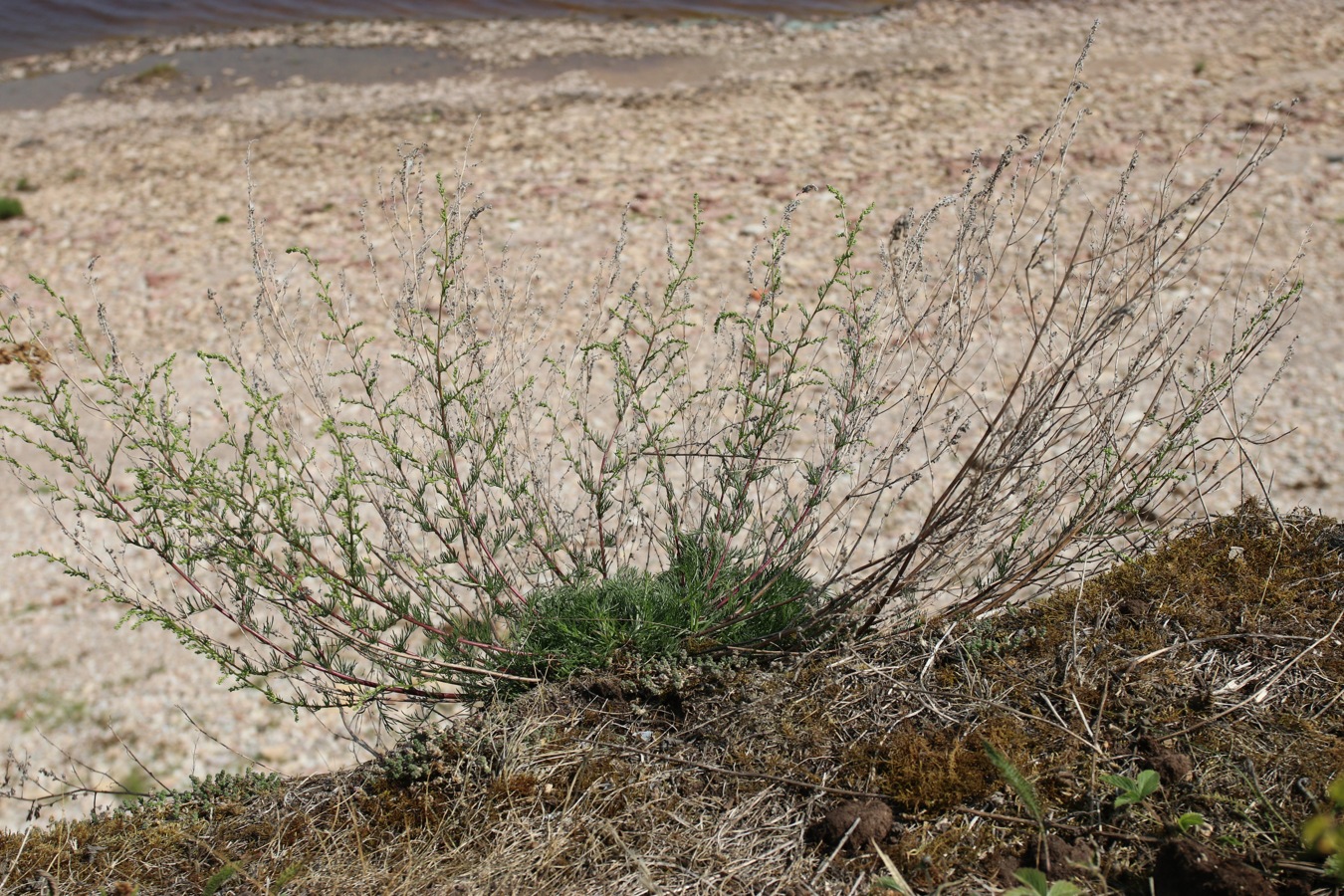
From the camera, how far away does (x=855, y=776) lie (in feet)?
8.88

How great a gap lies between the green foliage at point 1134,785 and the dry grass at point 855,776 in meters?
0.06

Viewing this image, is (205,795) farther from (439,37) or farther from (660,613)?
(439,37)

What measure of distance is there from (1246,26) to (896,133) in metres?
6.02

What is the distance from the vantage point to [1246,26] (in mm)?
12742

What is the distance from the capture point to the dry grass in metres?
2.47

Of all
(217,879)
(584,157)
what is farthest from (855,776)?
(584,157)

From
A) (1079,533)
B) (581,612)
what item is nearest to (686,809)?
(581,612)

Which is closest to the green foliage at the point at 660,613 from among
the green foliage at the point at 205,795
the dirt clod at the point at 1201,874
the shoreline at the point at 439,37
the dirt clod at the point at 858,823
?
the dirt clod at the point at 858,823

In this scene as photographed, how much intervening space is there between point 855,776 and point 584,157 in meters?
8.62

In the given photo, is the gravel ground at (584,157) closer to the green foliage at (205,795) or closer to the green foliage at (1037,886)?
the green foliage at (205,795)

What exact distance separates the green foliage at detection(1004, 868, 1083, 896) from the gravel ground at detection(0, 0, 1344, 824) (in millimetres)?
3487

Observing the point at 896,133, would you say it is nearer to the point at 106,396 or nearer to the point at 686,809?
the point at 106,396

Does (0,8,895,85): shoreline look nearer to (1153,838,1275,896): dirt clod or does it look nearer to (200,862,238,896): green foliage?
(200,862,238,896): green foliage

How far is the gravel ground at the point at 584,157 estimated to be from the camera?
538 centimetres
